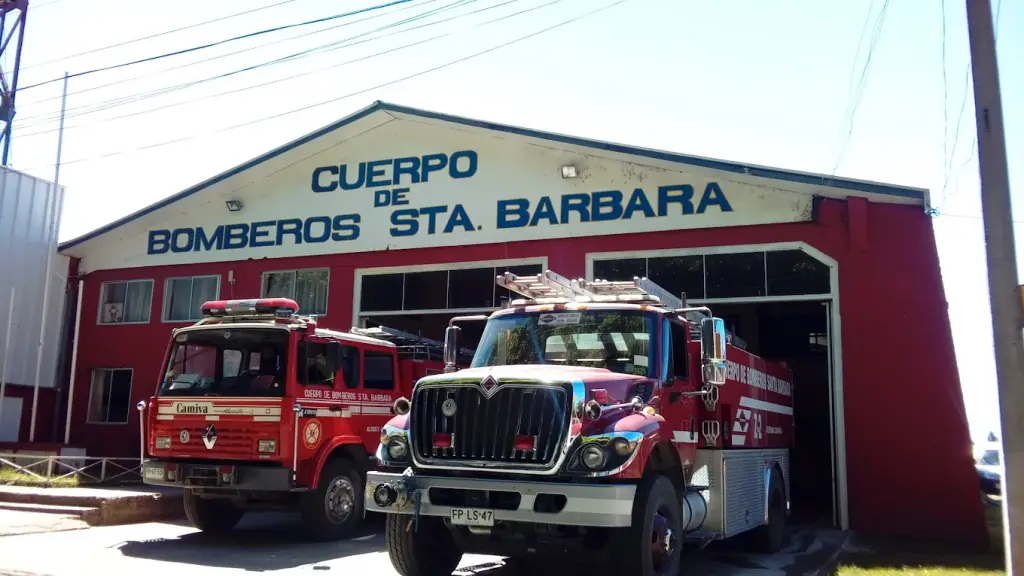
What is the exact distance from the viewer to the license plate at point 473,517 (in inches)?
246

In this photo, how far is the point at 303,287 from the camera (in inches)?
730

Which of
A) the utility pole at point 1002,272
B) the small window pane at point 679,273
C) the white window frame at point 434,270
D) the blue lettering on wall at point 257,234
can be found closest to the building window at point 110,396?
the blue lettering on wall at point 257,234

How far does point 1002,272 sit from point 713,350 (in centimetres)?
247

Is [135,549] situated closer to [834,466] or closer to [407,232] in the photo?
[407,232]

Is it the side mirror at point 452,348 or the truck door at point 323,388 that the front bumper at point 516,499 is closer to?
the side mirror at point 452,348

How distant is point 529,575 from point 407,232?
407 inches

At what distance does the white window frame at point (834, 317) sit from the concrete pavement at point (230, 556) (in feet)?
6.36

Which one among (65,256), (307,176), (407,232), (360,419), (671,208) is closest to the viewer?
(360,419)

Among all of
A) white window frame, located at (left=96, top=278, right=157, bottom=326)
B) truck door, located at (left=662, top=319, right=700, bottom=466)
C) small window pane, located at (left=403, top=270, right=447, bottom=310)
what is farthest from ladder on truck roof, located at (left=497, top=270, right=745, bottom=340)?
white window frame, located at (left=96, top=278, right=157, bottom=326)

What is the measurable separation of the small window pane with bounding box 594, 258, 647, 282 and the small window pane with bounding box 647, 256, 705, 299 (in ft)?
0.50

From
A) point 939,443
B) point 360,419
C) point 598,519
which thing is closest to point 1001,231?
point 598,519

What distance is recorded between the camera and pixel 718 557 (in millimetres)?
9844

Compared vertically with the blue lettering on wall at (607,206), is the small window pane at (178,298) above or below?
below

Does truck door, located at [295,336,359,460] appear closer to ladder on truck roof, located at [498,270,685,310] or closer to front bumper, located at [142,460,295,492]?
front bumper, located at [142,460,295,492]
